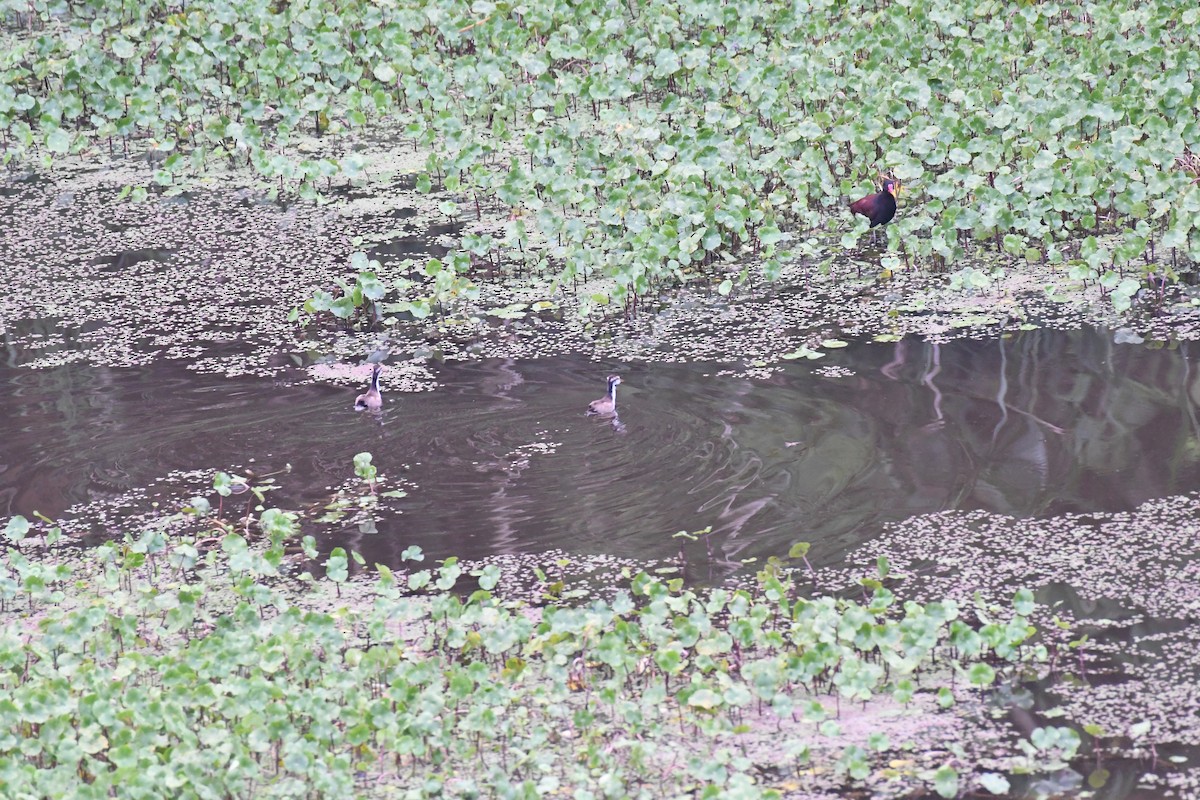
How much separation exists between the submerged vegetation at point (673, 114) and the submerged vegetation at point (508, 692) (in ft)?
8.37

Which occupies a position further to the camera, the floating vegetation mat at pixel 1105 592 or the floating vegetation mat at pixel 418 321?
the floating vegetation mat at pixel 418 321

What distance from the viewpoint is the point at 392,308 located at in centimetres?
677

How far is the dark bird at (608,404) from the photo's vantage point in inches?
225

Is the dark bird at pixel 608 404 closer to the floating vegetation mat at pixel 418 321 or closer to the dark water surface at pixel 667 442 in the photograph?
the dark water surface at pixel 667 442

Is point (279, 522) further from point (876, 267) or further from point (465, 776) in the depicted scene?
point (876, 267)

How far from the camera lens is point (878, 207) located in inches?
274

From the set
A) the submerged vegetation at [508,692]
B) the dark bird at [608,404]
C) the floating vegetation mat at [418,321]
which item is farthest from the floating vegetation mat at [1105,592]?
the floating vegetation mat at [418,321]

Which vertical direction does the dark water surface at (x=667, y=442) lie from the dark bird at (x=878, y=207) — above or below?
below

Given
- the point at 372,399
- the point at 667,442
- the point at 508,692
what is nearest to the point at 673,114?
the point at 372,399

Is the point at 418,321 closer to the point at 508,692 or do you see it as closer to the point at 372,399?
the point at 372,399

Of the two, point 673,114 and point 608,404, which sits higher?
point 673,114

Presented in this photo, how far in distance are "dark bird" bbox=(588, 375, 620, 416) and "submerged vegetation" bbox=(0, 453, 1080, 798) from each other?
1225mm

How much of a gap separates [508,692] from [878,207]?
11.8 feet

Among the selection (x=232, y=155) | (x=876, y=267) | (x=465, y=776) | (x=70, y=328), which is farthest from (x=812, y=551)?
(x=232, y=155)
